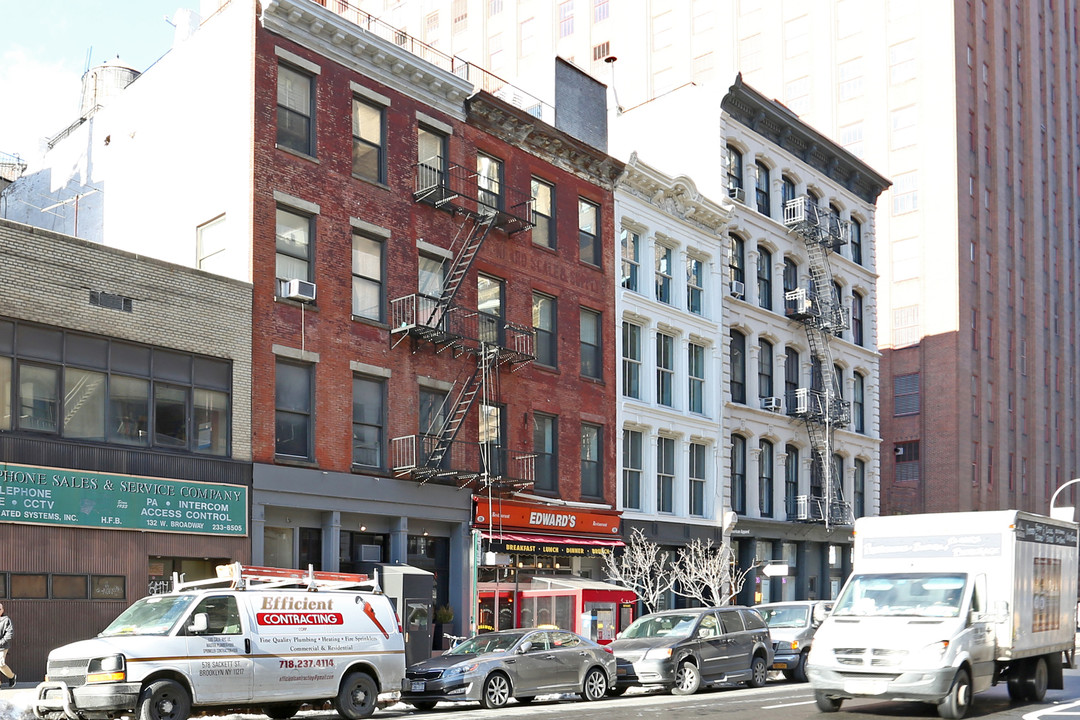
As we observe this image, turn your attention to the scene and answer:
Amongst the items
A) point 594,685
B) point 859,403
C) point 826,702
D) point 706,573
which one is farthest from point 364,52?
point 859,403

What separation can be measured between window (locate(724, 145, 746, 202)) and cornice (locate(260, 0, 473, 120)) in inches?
522

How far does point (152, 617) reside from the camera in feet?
55.3

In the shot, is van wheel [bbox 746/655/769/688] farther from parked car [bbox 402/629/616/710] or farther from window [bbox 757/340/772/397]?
window [bbox 757/340/772/397]

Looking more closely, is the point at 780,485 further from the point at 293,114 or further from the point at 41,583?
the point at 41,583


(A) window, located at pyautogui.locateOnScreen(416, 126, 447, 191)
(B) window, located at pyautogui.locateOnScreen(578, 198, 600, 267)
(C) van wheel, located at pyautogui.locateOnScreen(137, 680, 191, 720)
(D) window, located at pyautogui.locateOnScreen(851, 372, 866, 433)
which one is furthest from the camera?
(D) window, located at pyautogui.locateOnScreen(851, 372, 866, 433)

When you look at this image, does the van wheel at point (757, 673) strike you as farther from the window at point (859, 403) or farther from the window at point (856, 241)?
the window at point (856, 241)

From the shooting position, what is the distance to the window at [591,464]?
35.2 metres

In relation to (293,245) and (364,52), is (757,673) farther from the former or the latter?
(364,52)

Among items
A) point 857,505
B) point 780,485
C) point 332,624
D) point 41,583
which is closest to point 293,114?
point 41,583

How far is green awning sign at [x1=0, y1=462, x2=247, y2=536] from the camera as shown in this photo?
70.9 feet

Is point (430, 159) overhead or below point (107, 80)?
below

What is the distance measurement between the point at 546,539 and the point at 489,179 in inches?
378

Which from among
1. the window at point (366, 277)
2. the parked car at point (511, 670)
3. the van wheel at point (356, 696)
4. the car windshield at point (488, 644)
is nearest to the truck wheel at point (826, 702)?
the parked car at point (511, 670)

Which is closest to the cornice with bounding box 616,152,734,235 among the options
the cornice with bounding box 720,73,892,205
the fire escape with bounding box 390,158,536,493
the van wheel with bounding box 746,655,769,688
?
the cornice with bounding box 720,73,892,205
